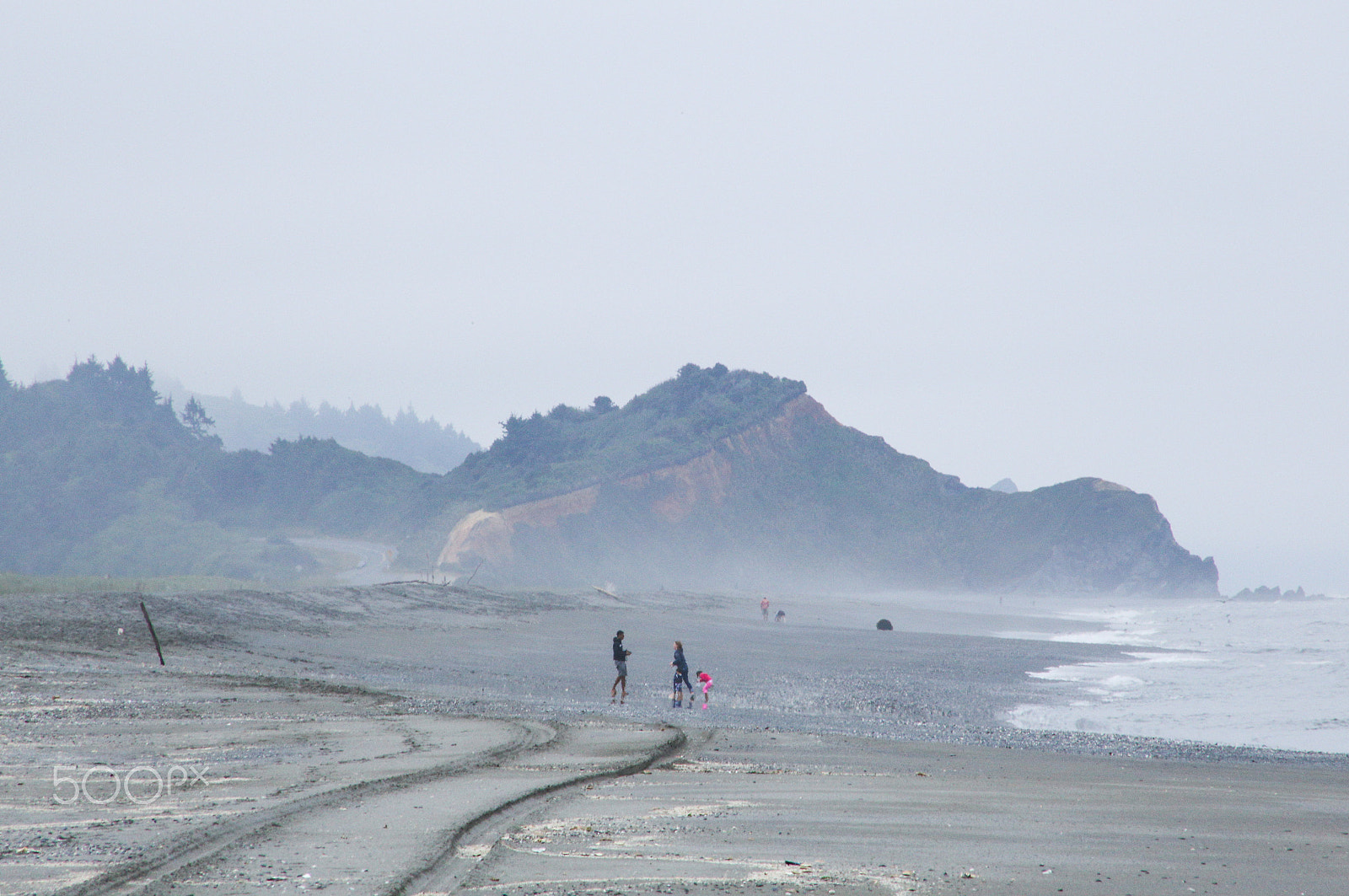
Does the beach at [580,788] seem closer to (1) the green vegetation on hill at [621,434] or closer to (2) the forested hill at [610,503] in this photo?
(2) the forested hill at [610,503]

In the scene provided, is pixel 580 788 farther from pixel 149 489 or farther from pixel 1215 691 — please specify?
pixel 149 489

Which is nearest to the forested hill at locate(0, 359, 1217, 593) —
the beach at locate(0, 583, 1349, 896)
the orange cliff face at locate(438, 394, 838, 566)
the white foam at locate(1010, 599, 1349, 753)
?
the orange cliff face at locate(438, 394, 838, 566)

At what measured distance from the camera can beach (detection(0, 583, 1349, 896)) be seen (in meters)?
8.07

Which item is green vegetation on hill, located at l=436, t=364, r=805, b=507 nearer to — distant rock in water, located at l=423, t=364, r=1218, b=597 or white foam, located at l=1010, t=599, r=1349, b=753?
distant rock in water, located at l=423, t=364, r=1218, b=597

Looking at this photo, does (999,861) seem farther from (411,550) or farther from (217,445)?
(217,445)

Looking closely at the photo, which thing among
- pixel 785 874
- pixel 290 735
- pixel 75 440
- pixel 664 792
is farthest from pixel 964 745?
pixel 75 440

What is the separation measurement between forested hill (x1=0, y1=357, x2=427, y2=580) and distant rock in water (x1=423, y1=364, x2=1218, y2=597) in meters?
15.0

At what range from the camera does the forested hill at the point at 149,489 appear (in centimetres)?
9756

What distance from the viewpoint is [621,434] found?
143625mm

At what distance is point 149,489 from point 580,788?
124805mm

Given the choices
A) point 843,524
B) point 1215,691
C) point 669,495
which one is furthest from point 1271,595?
point 1215,691

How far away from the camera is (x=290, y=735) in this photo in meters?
14.3

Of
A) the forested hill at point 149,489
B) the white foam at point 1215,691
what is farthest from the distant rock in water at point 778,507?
the white foam at point 1215,691

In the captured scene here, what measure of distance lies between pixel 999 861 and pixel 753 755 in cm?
614
